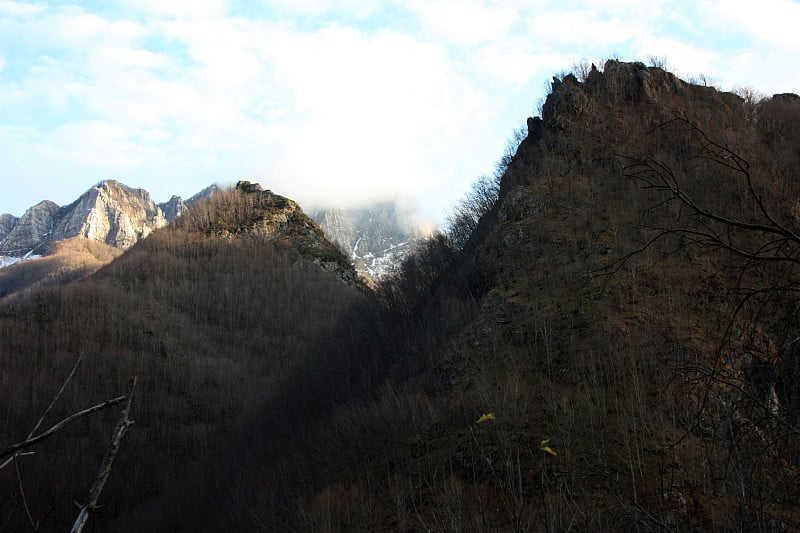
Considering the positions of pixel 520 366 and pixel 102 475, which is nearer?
pixel 102 475

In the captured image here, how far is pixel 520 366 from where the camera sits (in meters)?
23.3

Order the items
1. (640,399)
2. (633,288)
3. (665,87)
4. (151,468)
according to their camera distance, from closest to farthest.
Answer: (640,399) → (633,288) → (665,87) → (151,468)

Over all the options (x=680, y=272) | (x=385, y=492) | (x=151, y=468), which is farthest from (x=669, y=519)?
(x=151, y=468)

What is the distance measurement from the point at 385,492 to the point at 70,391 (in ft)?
166

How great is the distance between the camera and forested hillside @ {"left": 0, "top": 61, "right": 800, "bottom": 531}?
6.77 m

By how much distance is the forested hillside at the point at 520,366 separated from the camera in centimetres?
677

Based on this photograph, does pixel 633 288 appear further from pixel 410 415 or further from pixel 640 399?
pixel 410 415

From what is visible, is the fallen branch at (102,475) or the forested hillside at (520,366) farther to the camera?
the forested hillside at (520,366)

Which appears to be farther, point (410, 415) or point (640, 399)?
point (410, 415)

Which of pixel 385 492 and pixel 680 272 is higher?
pixel 680 272

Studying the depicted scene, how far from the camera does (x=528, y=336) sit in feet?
81.4

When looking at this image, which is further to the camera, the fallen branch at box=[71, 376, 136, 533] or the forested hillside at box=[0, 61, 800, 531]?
the forested hillside at box=[0, 61, 800, 531]

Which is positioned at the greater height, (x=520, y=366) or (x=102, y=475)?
(x=102, y=475)

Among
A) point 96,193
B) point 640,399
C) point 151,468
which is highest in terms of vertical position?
point 96,193
